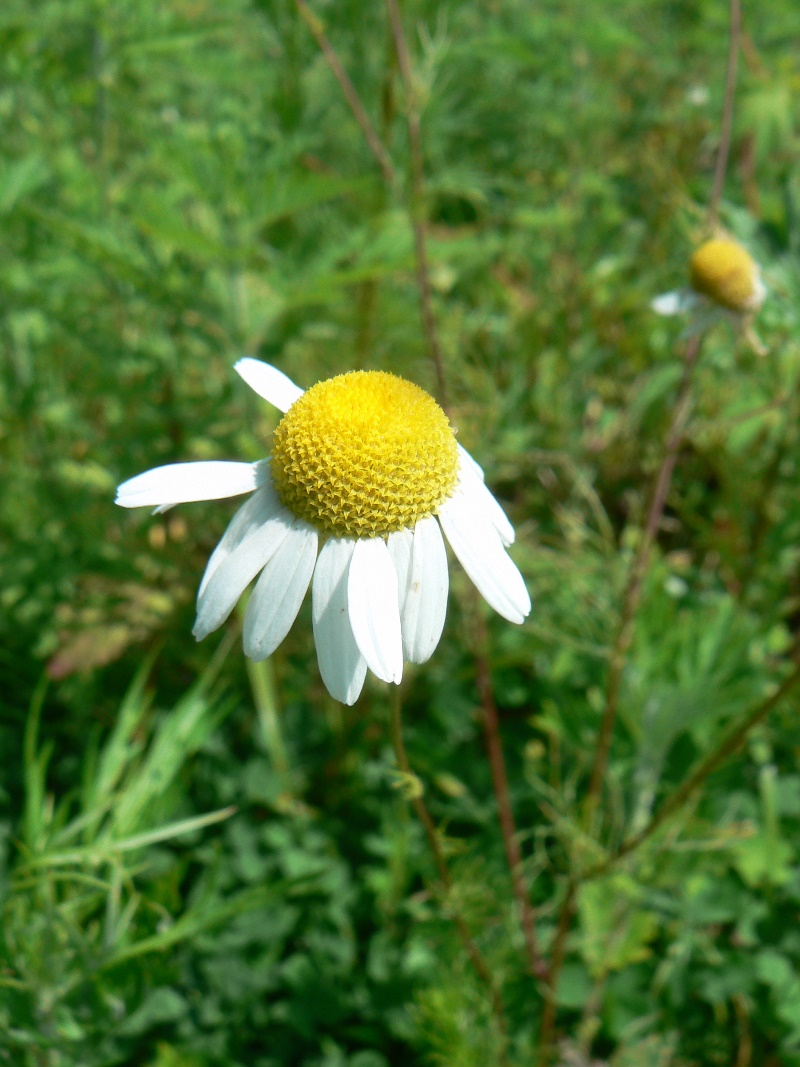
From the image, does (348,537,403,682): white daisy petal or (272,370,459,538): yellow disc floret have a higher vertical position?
(272,370,459,538): yellow disc floret

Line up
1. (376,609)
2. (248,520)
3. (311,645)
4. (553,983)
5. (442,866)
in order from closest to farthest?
(376,609), (248,520), (442,866), (553,983), (311,645)

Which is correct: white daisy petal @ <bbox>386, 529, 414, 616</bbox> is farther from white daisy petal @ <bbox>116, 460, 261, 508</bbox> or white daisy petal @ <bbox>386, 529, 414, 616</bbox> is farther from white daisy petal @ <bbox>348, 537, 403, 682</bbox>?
white daisy petal @ <bbox>116, 460, 261, 508</bbox>

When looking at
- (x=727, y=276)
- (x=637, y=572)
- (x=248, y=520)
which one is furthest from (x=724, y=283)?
(x=248, y=520)

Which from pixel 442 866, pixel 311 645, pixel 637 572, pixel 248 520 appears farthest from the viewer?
pixel 311 645

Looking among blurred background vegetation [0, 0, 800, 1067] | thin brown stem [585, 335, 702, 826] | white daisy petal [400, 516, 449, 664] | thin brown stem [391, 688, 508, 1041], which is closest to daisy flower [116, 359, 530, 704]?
white daisy petal [400, 516, 449, 664]

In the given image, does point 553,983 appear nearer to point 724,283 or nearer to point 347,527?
point 347,527

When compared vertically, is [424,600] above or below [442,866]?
above

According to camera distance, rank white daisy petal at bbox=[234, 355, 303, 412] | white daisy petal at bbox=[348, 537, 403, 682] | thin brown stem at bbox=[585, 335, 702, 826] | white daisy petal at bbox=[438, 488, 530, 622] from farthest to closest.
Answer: thin brown stem at bbox=[585, 335, 702, 826] < white daisy petal at bbox=[234, 355, 303, 412] < white daisy petal at bbox=[438, 488, 530, 622] < white daisy petal at bbox=[348, 537, 403, 682]
